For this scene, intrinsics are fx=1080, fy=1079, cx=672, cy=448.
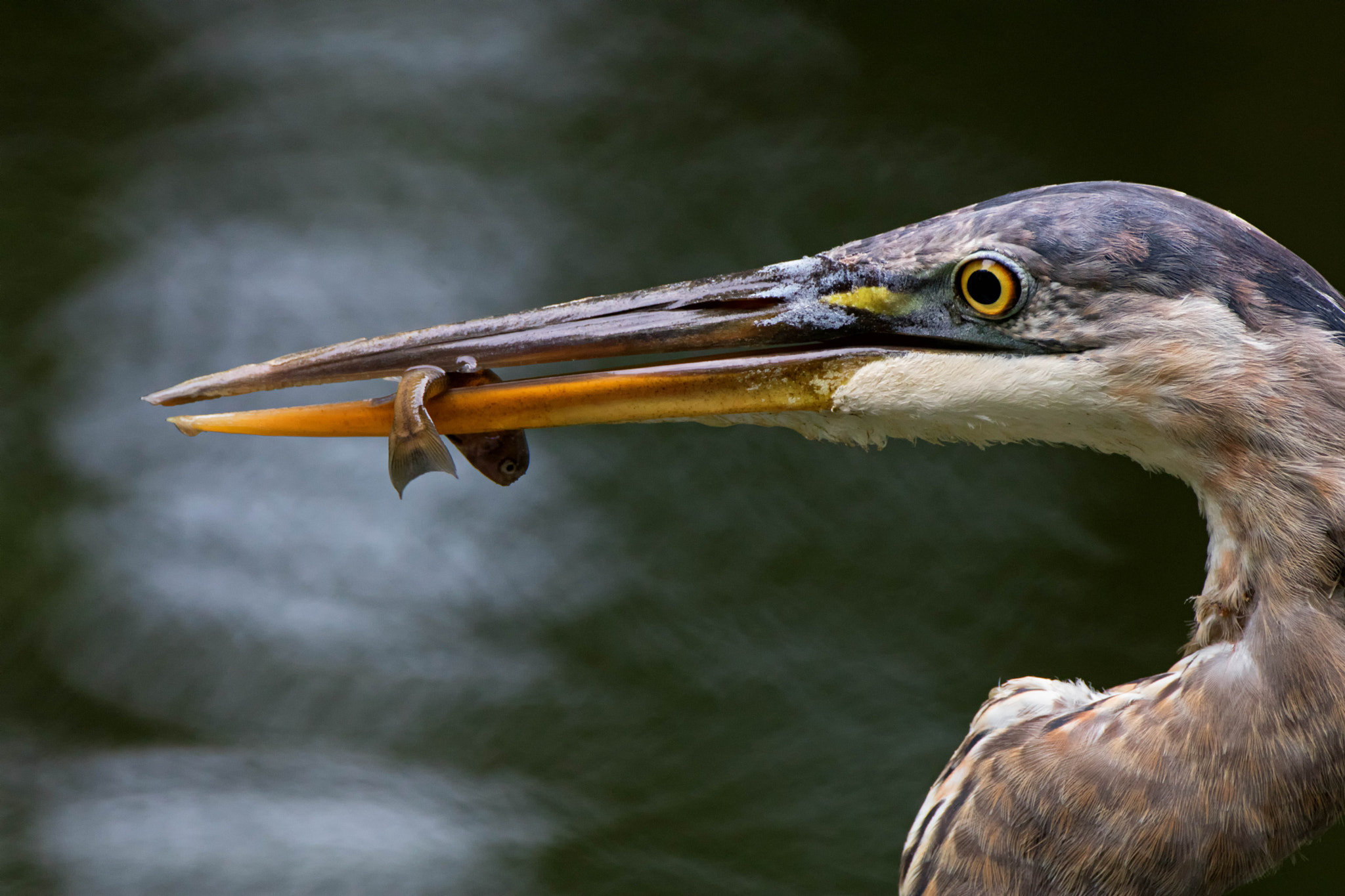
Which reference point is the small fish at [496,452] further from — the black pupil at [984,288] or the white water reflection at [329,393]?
the white water reflection at [329,393]

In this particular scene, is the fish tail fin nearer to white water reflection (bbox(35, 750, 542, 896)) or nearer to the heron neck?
the heron neck

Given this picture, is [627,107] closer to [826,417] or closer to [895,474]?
[895,474]

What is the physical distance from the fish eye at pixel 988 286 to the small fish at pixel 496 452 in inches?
19.7

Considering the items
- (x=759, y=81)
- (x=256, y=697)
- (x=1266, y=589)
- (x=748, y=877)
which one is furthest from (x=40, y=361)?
(x=1266, y=589)

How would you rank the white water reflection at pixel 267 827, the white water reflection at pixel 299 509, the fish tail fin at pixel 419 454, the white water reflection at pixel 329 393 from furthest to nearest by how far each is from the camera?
the white water reflection at pixel 329 393 → the white water reflection at pixel 299 509 → the white water reflection at pixel 267 827 → the fish tail fin at pixel 419 454

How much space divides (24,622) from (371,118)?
5.50ft

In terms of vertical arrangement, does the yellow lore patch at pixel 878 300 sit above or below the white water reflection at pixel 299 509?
below

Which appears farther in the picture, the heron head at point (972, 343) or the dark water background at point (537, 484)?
the dark water background at point (537, 484)

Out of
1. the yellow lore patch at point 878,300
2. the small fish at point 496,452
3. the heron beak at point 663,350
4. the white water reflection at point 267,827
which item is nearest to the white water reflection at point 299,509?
the white water reflection at point 267,827

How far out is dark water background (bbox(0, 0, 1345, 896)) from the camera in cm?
252

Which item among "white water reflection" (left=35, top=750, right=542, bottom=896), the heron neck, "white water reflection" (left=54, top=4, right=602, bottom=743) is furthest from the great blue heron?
"white water reflection" (left=54, top=4, right=602, bottom=743)

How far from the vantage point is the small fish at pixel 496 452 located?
1.20m

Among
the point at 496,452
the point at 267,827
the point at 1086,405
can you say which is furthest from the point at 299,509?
the point at 1086,405

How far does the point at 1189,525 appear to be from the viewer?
286 centimetres
